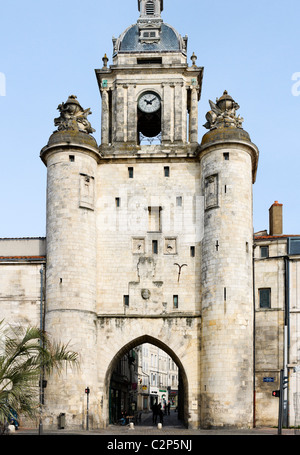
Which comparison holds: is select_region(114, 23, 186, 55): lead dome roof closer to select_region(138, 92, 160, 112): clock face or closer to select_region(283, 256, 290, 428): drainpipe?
select_region(138, 92, 160, 112): clock face

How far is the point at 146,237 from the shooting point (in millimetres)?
39938

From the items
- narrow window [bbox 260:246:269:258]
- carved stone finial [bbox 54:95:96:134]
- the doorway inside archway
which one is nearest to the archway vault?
the doorway inside archway

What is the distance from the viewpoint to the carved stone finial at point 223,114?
40.1 m

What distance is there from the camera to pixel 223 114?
132 feet

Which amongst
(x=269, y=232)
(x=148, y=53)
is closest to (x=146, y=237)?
(x=269, y=232)

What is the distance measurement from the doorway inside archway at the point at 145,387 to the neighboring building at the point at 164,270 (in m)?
Answer: 1.54

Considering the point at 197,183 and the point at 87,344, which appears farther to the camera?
the point at 197,183

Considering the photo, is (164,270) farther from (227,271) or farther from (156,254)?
(227,271)

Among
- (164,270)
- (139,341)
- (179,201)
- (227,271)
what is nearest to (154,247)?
(164,270)

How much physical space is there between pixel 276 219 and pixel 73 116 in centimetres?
1331

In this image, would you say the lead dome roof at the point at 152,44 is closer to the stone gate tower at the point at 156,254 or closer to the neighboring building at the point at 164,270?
the stone gate tower at the point at 156,254

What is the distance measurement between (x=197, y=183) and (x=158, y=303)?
7.04 metres

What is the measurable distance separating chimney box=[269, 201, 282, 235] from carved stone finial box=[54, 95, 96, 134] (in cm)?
1173
